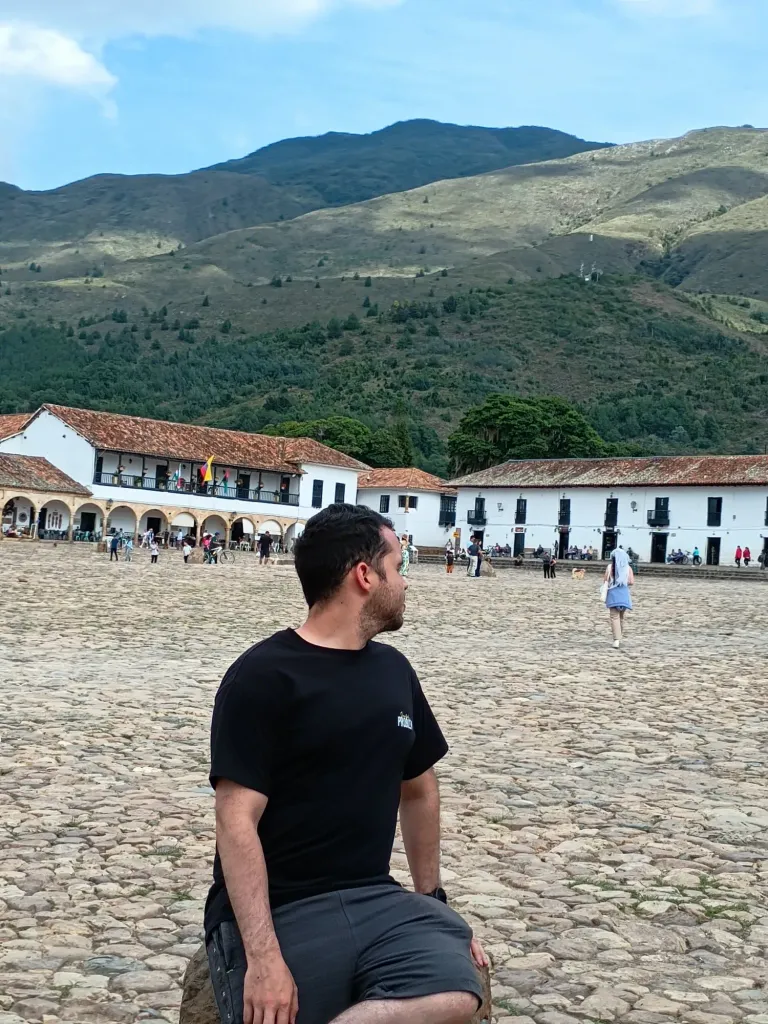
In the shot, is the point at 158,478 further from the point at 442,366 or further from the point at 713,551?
the point at 442,366

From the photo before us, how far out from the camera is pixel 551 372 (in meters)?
108

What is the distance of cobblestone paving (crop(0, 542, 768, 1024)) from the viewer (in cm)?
412

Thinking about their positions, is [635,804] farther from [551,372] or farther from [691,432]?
[551,372]

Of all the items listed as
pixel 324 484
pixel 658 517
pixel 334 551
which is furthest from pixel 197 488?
pixel 334 551

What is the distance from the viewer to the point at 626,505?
6075cm

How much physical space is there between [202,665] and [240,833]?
10.2m

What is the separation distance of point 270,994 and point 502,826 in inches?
148

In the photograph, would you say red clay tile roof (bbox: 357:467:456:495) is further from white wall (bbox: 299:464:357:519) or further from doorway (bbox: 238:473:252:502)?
doorway (bbox: 238:473:252:502)

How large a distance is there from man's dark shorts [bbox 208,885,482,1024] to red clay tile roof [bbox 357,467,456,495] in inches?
2623

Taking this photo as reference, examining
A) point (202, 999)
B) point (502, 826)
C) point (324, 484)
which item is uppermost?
point (324, 484)

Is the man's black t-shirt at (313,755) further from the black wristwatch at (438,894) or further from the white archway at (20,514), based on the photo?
the white archway at (20,514)

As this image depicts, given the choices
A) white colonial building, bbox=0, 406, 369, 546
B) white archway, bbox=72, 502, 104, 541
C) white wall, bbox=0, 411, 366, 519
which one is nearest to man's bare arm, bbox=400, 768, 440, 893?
white colonial building, bbox=0, 406, 369, 546

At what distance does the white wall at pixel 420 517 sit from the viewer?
230ft

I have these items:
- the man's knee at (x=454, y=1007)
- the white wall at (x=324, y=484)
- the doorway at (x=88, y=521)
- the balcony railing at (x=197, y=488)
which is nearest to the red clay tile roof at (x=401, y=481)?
the white wall at (x=324, y=484)
